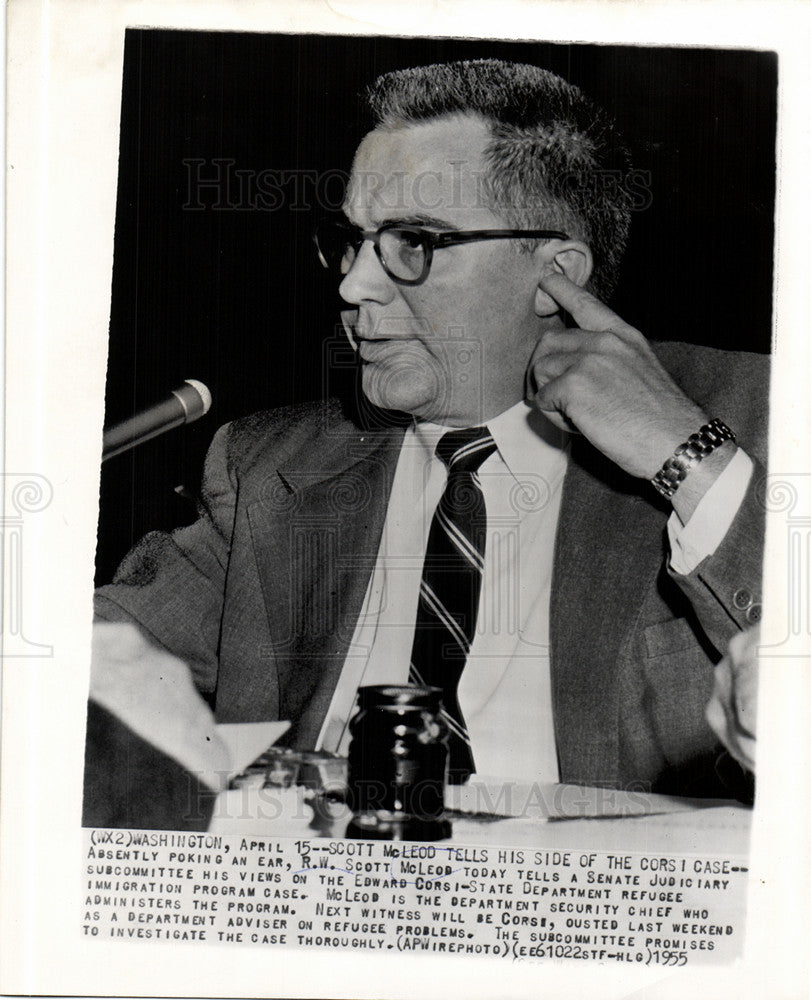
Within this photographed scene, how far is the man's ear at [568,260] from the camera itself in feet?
3.87

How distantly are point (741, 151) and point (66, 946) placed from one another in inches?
50.2

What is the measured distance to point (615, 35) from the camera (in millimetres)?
1167

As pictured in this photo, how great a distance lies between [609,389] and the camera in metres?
1.11

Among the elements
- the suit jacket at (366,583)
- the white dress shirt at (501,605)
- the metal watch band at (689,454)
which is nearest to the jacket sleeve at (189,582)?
the suit jacket at (366,583)

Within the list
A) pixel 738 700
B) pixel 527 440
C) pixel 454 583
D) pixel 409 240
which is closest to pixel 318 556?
pixel 454 583

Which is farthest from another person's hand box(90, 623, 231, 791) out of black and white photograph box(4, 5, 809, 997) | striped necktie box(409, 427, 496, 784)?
striped necktie box(409, 427, 496, 784)

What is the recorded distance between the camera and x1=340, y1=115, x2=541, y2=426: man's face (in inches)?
45.9

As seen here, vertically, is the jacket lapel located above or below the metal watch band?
below

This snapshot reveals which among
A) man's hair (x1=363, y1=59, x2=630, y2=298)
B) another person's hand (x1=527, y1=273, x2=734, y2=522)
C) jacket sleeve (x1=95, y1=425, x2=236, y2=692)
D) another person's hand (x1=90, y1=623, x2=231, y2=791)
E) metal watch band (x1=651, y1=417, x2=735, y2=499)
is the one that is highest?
man's hair (x1=363, y1=59, x2=630, y2=298)

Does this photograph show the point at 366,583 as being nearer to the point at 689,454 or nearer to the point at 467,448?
the point at 467,448

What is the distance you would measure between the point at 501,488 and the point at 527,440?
0.22 ft

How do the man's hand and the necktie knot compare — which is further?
the necktie knot

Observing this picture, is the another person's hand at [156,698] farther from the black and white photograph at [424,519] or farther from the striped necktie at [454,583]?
the striped necktie at [454,583]

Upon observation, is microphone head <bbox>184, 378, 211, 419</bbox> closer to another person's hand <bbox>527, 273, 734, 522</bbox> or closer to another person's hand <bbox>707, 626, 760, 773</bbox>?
another person's hand <bbox>527, 273, 734, 522</bbox>
